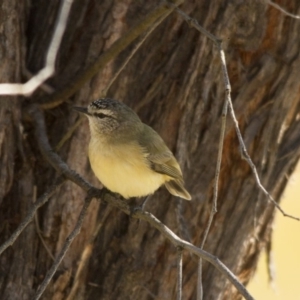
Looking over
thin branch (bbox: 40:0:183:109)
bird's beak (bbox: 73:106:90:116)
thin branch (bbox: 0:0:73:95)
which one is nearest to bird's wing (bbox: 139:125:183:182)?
bird's beak (bbox: 73:106:90:116)

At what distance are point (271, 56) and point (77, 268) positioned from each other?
224cm

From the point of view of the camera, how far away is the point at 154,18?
460 centimetres

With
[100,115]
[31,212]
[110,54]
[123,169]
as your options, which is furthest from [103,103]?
[31,212]

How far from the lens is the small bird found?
16.3ft

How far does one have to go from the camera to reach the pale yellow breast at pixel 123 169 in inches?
195

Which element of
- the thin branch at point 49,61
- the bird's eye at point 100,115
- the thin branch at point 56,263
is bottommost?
the thin branch at point 56,263

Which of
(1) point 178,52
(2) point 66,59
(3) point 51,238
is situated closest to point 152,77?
(1) point 178,52

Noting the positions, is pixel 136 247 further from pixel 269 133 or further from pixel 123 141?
pixel 269 133

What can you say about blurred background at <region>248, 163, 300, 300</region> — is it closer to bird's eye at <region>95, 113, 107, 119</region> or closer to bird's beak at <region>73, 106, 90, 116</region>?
bird's eye at <region>95, 113, 107, 119</region>

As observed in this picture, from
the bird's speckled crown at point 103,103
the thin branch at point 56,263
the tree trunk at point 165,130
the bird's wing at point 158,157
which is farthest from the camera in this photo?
the tree trunk at point 165,130

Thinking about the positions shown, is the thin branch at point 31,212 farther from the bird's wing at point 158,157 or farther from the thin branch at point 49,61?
the bird's wing at point 158,157

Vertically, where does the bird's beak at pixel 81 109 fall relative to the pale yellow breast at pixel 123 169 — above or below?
above

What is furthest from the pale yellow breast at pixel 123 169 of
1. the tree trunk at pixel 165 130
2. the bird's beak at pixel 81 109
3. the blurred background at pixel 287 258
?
the blurred background at pixel 287 258

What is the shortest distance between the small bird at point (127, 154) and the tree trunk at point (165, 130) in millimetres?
334
